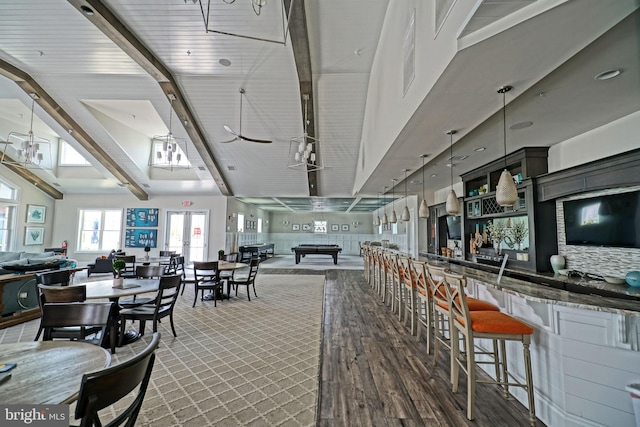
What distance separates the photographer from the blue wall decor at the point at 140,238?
10.0 metres

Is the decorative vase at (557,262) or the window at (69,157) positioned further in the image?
the window at (69,157)

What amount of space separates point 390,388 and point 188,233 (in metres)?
9.61

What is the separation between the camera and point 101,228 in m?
10.2

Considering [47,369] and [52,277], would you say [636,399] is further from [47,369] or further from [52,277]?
[52,277]

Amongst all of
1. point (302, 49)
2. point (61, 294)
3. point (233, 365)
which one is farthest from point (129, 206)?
point (233, 365)

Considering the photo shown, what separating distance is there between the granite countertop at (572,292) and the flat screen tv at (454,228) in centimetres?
311

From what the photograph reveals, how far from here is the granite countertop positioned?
1.70 meters

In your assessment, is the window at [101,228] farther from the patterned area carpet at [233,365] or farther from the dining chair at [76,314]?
the dining chair at [76,314]

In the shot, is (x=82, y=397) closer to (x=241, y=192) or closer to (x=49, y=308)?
(x=49, y=308)

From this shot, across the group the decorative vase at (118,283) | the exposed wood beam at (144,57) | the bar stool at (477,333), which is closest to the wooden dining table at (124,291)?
the decorative vase at (118,283)

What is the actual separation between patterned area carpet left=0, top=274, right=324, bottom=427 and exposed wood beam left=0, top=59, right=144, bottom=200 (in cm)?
500

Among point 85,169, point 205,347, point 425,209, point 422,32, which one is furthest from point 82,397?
point 85,169

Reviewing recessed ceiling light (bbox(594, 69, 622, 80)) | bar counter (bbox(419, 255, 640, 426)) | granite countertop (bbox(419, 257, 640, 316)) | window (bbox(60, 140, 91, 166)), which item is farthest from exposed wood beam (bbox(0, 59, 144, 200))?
recessed ceiling light (bbox(594, 69, 622, 80))

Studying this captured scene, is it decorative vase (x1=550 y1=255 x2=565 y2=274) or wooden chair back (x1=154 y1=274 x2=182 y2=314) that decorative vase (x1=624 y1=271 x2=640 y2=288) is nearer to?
decorative vase (x1=550 y1=255 x2=565 y2=274)
